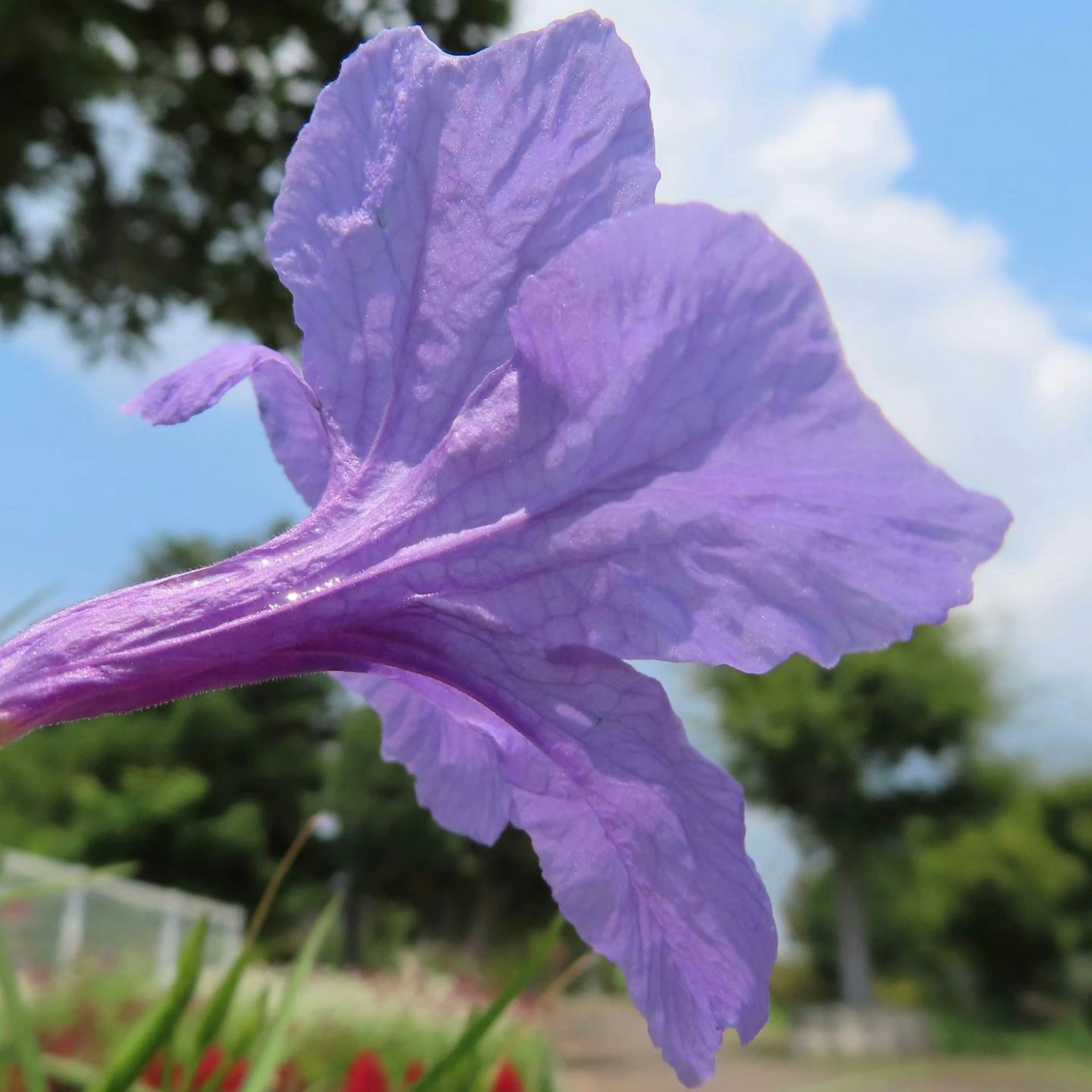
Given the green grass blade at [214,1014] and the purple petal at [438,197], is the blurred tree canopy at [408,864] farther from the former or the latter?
the purple petal at [438,197]

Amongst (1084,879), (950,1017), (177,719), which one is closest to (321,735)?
(177,719)

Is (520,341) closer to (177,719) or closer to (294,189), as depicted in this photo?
(294,189)

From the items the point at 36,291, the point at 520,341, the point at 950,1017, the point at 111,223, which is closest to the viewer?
the point at 520,341

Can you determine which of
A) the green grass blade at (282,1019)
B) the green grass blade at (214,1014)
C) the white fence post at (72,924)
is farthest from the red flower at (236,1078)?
the white fence post at (72,924)

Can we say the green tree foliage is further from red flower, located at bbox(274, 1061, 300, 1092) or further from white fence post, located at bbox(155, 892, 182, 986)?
red flower, located at bbox(274, 1061, 300, 1092)

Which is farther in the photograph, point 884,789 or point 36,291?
point 884,789
